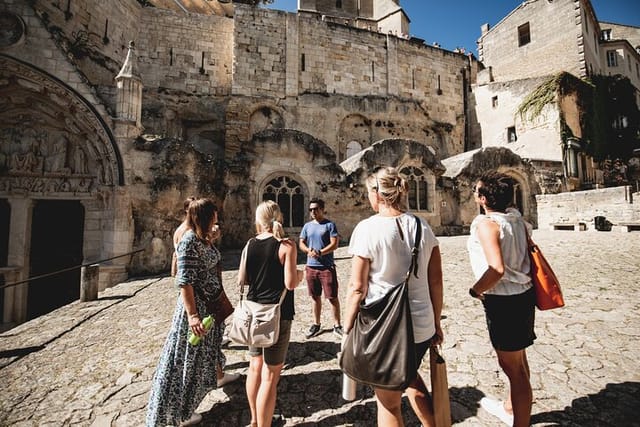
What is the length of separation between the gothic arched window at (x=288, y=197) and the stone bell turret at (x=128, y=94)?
4.68 metres

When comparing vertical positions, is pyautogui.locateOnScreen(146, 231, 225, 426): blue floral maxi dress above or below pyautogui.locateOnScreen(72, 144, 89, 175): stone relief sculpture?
below

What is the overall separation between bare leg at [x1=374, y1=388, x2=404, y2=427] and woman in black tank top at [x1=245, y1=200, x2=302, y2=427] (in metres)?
0.74

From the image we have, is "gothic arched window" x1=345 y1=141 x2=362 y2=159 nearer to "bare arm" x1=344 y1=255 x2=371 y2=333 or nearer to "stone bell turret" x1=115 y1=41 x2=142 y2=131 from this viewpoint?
"stone bell turret" x1=115 y1=41 x2=142 y2=131

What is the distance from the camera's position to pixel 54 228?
957 cm

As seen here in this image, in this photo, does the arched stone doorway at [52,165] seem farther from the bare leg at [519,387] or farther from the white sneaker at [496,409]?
the bare leg at [519,387]

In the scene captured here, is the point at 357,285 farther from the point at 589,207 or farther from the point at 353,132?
the point at 353,132

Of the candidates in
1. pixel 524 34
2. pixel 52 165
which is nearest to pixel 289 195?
pixel 52 165

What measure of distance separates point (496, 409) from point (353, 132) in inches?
698

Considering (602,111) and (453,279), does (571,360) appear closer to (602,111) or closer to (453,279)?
(453,279)

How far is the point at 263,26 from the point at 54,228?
15.1 meters

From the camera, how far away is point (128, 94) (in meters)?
7.73

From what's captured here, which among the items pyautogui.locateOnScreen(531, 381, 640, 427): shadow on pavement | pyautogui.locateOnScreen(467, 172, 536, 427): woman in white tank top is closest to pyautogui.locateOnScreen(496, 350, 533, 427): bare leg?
pyautogui.locateOnScreen(467, 172, 536, 427): woman in white tank top

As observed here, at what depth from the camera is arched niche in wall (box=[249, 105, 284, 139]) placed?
16.7 meters

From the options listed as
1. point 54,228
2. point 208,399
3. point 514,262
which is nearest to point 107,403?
point 208,399
